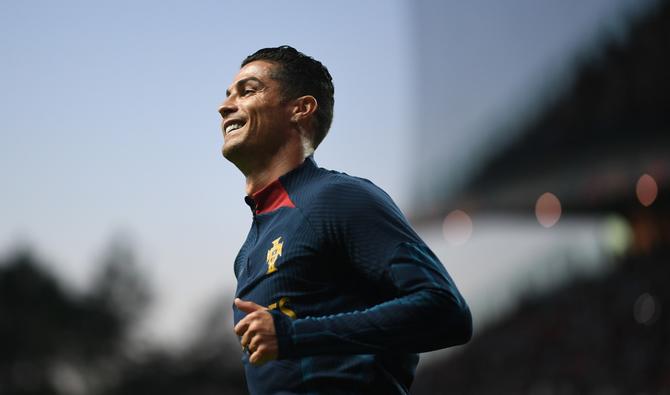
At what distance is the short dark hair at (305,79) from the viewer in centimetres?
291

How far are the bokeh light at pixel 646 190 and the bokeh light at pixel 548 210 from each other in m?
2.24

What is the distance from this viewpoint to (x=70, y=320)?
6594cm

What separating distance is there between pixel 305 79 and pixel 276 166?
0.29 m

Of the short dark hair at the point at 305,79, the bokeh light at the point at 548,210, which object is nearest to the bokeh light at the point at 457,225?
the bokeh light at the point at 548,210

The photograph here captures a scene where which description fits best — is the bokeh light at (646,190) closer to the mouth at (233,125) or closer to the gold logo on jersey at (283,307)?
the mouth at (233,125)

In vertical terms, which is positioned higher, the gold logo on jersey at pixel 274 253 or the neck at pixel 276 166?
the neck at pixel 276 166

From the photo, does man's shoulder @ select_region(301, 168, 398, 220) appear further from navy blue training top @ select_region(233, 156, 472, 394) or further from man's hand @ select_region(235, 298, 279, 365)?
man's hand @ select_region(235, 298, 279, 365)

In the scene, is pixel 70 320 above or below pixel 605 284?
above

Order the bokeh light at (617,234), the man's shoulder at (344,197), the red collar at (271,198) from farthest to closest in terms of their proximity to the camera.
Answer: the bokeh light at (617,234), the red collar at (271,198), the man's shoulder at (344,197)

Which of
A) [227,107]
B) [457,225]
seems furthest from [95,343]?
[227,107]

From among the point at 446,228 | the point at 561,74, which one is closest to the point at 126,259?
the point at 446,228

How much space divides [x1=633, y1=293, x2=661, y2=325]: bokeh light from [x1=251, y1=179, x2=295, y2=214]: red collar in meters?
16.6

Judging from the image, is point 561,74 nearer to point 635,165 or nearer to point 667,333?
point 635,165

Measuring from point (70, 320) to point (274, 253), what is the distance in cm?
6640
